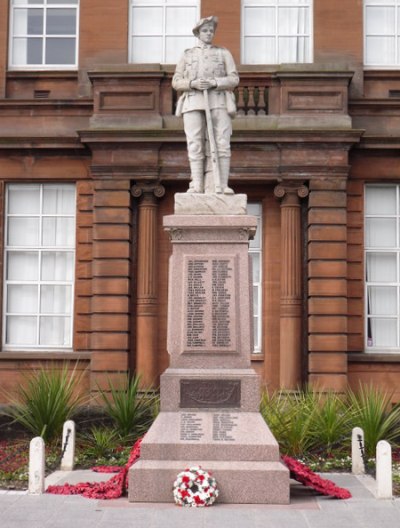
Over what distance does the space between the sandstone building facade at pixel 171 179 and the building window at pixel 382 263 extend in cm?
3

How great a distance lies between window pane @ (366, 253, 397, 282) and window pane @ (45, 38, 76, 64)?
25.5ft

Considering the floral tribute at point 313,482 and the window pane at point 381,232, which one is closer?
the floral tribute at point 313,482

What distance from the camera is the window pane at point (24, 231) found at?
63.4ft

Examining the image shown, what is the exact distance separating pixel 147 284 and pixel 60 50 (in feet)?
18.9

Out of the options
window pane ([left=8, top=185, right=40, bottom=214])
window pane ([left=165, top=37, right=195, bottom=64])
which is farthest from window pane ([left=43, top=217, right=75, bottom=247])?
window pane ([left=165, top=37, right=195, bottom=64])

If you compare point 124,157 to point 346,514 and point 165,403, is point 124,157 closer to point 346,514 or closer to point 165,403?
point 165,403

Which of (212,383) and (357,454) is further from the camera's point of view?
(357,454)

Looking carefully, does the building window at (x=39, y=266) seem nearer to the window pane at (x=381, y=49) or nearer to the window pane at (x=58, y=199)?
the window pane at (x=58, y=199)

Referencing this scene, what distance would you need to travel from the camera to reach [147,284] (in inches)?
723

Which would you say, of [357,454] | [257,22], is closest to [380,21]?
[257,22]

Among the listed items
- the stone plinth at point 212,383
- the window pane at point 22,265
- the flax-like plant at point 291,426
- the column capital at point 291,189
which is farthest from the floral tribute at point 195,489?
the window pane at point 22,265

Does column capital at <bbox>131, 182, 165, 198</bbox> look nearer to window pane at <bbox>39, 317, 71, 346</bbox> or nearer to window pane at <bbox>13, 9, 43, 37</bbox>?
window pane at <bbox>39, 317, 71, 346</bbox>

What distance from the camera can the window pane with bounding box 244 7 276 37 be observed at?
1981 cm

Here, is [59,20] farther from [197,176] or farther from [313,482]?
[313,482]
